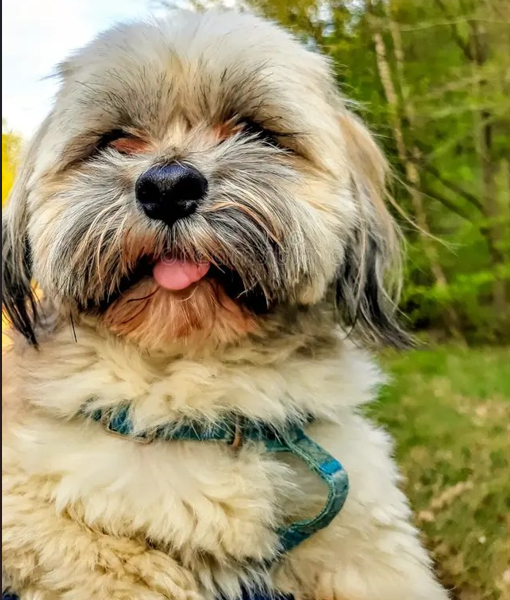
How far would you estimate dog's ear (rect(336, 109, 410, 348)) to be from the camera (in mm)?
1180

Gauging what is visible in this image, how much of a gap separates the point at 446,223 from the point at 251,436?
2.07 feet

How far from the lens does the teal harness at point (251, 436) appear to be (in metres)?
0.99

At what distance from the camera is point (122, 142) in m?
1.04

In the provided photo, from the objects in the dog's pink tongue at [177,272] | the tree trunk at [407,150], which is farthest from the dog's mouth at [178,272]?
the tree trunk at [407,150]

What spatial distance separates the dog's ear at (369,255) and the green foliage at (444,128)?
100 mm

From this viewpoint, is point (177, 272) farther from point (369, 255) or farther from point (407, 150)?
point (407, 150)

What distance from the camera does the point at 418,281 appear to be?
1.42 metres

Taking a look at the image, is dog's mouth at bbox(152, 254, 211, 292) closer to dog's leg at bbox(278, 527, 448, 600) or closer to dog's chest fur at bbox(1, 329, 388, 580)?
dog's chest fur at bbox(1, 329, 388, 580)

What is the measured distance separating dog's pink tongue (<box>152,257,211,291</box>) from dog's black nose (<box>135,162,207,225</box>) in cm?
7

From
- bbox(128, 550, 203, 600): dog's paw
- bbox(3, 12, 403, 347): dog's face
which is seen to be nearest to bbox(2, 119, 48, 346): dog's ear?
bbox(3, 12, 403, 347): dog's face

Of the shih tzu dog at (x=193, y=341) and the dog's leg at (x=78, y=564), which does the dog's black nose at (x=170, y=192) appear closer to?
the shih tzu dog at (x=193, y=341)

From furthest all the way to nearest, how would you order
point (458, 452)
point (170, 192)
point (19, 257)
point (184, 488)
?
point (458, 452), point (19, 257), point (184, 488), point (170, 192)

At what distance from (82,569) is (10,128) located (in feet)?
2.27

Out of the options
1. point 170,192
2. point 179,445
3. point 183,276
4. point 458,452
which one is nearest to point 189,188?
point 170,192
